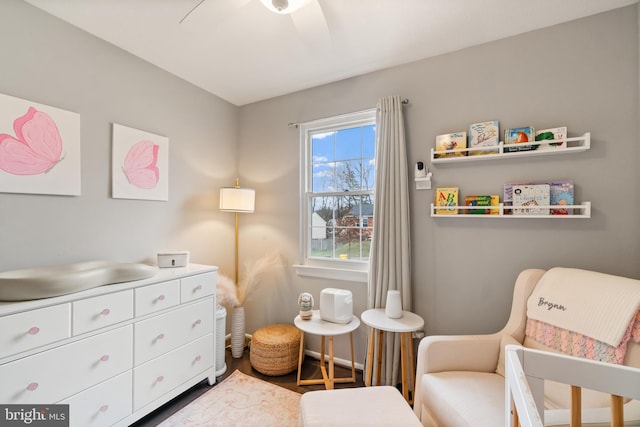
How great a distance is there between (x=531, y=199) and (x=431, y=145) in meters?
0.74

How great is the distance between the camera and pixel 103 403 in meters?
1.44

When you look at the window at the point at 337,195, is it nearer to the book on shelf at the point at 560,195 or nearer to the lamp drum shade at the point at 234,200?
the lamp drum shade at the point at 234,200

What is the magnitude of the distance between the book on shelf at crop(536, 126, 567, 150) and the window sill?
151cm

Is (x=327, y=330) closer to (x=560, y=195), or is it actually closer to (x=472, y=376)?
(x=472, y=376)

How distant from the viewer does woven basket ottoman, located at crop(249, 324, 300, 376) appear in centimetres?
214

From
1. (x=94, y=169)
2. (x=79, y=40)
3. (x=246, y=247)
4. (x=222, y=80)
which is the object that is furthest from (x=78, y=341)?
(x=222, y=80)

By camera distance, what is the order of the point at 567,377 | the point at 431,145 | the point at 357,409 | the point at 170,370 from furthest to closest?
the point at 431,145 → the point at 170,370 → the point at 357,409 → the point at 567,377

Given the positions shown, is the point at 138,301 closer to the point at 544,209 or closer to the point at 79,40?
the point at 79,40

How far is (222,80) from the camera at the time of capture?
241cm

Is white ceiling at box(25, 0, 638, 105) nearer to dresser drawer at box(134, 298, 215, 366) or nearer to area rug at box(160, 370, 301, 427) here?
dresser drawer at box(134, 298, 215, 366)

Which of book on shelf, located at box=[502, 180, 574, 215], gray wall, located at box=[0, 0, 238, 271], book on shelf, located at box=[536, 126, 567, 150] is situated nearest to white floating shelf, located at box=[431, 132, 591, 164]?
book on shelf, located at box=[536, 126, 567, 150]

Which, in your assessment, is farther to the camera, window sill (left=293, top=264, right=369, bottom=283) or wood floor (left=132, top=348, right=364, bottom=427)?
window sill (left=293, top=264, right=369, bottom=283)

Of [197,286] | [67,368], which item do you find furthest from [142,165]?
[67,368]

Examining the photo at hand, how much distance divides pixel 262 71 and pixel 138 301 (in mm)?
1963
